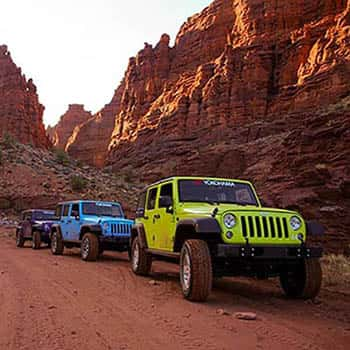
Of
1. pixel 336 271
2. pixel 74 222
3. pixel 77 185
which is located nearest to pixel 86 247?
pixel 74 222

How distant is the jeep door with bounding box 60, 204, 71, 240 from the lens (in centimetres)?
1523

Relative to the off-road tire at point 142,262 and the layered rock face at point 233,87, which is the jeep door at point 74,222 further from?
the layered rock face at point 233,87

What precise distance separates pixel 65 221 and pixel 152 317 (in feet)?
32.9

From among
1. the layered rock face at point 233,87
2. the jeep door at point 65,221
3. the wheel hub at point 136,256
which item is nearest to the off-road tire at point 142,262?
the wheel hub at point 136,256

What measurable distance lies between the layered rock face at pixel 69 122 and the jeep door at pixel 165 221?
468ft

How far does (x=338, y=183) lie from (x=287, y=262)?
7320 millimetres

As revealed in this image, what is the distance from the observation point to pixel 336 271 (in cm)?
996

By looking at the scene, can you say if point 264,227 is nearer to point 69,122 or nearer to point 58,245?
point 58,245

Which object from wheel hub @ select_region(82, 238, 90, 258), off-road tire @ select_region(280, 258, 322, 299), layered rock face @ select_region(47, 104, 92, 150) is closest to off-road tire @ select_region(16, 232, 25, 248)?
wheel hub @ select_region(82, 238, 90, 258)

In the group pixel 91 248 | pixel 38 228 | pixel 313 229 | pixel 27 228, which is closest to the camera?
pixel 313 229

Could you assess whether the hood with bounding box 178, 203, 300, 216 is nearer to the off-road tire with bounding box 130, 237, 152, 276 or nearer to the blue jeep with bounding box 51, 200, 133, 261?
the off-road tire with bounding box 130, 237, 152, 276

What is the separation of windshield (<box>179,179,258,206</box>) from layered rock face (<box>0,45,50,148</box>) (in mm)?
78055

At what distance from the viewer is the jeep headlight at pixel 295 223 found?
7.41m

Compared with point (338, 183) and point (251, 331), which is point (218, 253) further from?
point (338, 183)
